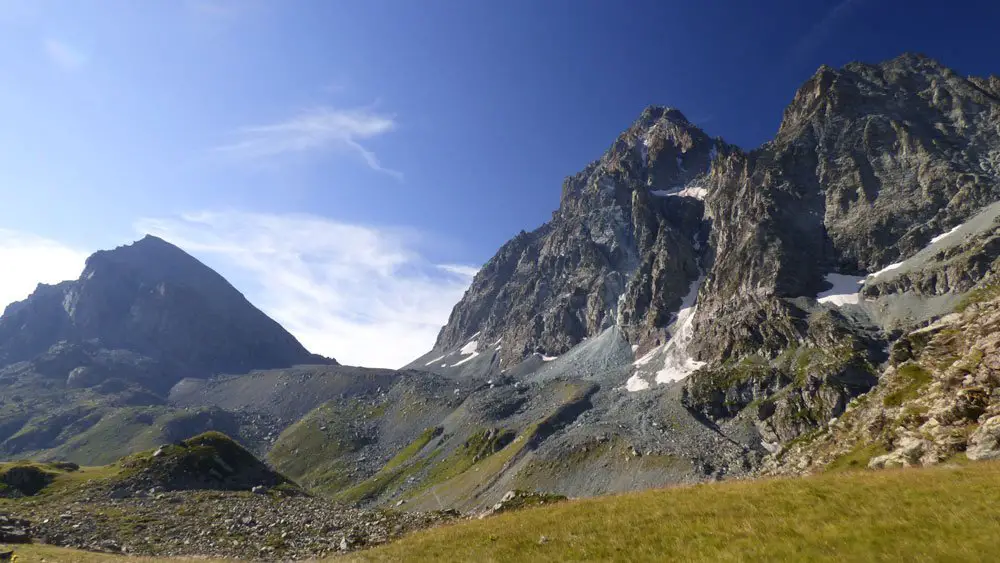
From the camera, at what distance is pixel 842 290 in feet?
540

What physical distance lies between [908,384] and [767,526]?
51609 millimetres

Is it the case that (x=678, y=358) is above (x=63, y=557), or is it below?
above

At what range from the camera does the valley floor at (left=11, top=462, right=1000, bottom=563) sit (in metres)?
17.8

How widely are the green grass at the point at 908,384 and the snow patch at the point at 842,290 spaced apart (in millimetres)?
112037

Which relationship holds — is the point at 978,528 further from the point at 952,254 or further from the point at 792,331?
the point at 952,254

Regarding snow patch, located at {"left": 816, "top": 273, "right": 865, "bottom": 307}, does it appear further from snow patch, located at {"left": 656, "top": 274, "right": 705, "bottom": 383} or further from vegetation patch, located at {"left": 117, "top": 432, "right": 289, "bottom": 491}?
vegetation patch, located at {"left": 117, "top": 432, "right": 289, "bottom": 491}

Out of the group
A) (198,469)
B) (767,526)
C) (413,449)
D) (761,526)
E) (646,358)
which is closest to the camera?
(767,526)

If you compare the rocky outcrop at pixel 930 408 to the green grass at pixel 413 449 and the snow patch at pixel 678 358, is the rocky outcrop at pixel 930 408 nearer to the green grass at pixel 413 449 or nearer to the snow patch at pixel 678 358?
the snow patch at pixel 678 358

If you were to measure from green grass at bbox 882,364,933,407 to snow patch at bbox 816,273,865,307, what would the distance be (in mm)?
A: 112037

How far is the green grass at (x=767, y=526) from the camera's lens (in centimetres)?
1777

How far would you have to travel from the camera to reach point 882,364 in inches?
4776

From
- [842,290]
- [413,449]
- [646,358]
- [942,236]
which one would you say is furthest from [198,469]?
[942,236]

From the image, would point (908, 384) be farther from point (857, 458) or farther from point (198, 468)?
point (198, 468)

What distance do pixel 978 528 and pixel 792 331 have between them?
149 metres
